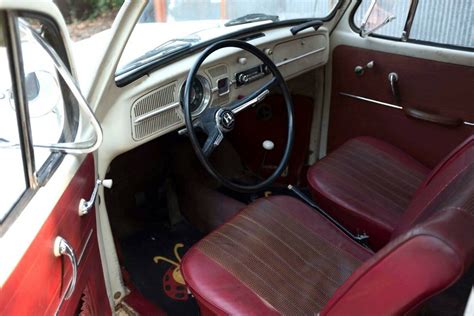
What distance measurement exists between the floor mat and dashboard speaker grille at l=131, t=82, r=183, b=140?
2.27 feet

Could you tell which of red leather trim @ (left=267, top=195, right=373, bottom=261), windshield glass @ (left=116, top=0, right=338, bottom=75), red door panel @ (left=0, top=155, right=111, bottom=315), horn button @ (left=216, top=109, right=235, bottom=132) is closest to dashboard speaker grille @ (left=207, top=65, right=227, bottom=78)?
windshield glass @ (left=116, top=0, right=338, bottom=75)

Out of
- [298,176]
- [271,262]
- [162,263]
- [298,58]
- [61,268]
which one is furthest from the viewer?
[298,176]

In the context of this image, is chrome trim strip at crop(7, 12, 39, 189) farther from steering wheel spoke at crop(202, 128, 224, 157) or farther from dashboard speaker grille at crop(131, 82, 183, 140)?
steering wheel spoke at crop(202, 128, 224, 157)

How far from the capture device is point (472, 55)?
86.2 inches

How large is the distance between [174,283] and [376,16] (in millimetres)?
1624

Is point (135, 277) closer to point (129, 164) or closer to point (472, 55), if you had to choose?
point (129, 164)

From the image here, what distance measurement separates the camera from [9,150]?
107cm

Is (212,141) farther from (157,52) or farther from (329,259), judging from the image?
(329,259)

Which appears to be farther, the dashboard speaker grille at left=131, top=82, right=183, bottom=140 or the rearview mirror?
the rearview mirror

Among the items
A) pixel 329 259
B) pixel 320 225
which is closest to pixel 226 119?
pixel 320 225

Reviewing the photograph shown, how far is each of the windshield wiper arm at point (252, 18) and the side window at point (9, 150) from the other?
1372 millimetres

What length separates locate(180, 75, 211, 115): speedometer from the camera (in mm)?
1941

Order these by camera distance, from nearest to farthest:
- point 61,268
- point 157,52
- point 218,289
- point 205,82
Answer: point 61,268, point 218,289, point 157,52, point 205,82

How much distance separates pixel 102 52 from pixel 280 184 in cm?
155
